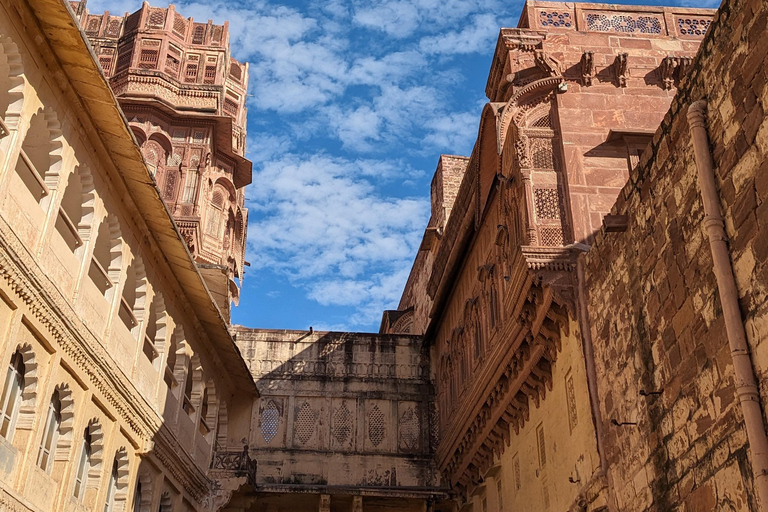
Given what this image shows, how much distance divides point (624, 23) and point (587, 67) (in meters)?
→ 1.64

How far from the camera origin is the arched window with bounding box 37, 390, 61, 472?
10305 millimetres

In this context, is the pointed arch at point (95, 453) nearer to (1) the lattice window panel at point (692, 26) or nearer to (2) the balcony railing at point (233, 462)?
(2) the balcony railing at point (233, 462)

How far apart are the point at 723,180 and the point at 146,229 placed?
912 centimetres

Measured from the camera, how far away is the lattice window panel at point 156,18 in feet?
93.1

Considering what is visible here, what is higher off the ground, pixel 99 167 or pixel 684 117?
pixel 99 167

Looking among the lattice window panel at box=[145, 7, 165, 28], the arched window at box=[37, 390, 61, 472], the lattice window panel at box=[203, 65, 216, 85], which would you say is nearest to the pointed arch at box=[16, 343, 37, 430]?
the arched window at box=[37, 390, 61, 472]

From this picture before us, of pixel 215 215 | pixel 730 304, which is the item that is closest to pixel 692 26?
pixel 730 304

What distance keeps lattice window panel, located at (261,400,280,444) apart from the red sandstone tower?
14.5 feet

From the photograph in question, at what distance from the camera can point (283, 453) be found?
20812mm

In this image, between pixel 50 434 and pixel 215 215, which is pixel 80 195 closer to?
pixel 50 434

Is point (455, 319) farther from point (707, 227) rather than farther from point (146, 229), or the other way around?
point (707, 227)

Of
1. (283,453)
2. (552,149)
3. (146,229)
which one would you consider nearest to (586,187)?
(552,149)

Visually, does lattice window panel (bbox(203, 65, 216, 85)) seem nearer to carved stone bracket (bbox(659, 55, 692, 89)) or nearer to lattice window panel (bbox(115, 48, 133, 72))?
lattice window panel (bbox(115, 48, 133, 72))

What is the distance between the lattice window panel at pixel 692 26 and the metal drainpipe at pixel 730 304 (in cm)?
860
